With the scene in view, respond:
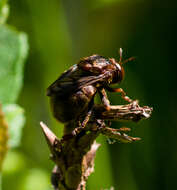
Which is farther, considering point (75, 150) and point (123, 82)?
point (123, 82)

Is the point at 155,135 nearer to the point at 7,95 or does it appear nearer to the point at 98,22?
the point at 98,22

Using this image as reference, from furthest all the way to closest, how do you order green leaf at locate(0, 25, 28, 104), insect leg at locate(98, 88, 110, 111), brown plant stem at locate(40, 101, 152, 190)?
green leaf at locate(0, 25, 28, 104) → insect leg at locate(98, 88, 110, 111) → brown plant stem at locate(40, 101, 152, 190)

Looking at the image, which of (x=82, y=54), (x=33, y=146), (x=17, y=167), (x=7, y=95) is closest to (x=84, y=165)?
(x=7, y=95)

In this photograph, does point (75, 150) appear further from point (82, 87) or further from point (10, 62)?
point (10, 62)

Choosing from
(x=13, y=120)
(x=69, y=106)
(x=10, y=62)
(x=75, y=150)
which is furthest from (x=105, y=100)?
(x=10, y=62)

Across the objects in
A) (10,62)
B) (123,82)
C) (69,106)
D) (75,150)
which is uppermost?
(10,62)

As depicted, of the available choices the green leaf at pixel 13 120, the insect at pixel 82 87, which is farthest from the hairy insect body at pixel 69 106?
the green leaf at pixel 13 120

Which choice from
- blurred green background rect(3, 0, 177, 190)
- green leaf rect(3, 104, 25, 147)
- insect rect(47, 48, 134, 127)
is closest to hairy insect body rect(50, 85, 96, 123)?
insect rect(47, 48, 134, 127)

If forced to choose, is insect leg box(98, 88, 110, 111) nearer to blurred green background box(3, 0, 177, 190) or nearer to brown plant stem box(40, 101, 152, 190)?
brown plant stem box(40, 101, 152, 190)
